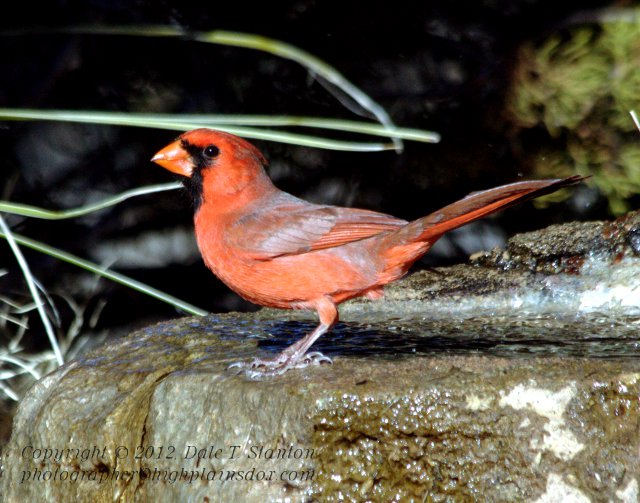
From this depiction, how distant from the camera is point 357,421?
86.0 inches

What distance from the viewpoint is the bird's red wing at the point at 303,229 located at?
306cm

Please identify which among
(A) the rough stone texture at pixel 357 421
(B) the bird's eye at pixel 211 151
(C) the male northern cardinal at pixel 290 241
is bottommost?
(A) the rough stone texture at pixel 357 421

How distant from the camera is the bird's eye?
3.29 m

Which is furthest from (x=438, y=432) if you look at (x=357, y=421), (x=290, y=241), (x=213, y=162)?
(x=213, y=162)

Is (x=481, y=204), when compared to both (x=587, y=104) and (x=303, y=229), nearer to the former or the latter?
(x=303, y=229)

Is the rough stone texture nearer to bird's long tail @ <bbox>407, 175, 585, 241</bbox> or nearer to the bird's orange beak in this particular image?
bird's long tail @ <bbox>407, 175, 585, 241</bbox>

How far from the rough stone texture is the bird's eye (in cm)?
66

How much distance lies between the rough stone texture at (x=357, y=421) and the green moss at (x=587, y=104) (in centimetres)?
155

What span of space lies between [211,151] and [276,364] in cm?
94

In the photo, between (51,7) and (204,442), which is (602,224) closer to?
(204,442)

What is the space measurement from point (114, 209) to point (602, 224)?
2.93 metres

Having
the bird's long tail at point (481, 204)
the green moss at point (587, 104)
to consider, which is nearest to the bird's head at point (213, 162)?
the bird's long tail at point (481, 204)

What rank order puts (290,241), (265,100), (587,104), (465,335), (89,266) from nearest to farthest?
1. (465,335)
2. (290,241)
3. (89,266)
4. (587,104)
5. (265,100)

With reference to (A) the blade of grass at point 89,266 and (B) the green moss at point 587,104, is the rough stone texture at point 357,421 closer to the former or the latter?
(A) the blade of grass at point 89,266
